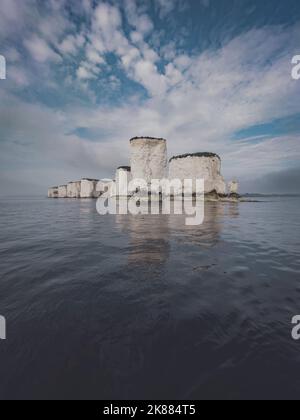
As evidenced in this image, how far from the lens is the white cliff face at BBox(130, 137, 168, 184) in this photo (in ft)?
153

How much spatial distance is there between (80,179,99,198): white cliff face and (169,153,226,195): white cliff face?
53.6 metres

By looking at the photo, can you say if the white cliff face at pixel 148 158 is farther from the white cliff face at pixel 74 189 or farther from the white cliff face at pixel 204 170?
the white cliff face at pixel 74 189

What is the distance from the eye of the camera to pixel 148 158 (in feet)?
155

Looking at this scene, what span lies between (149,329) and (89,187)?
95.4 meters

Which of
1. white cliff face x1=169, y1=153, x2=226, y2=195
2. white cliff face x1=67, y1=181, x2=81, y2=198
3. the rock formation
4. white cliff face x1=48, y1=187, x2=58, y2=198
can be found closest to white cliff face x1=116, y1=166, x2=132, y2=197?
the rock formation

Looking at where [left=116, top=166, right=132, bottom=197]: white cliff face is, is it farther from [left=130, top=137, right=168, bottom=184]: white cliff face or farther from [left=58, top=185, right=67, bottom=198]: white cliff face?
[left=58, top=185, right=67, bottom=198]: white cliff face

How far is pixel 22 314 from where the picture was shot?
3.29 metres

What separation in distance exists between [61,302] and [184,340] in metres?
2.41

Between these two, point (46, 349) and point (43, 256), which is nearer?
point (46, 349)

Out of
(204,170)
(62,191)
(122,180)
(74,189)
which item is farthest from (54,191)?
(204,170)

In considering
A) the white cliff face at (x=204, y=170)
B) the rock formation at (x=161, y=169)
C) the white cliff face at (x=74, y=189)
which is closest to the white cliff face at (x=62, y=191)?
the white cliff face at (x=74, y=189)

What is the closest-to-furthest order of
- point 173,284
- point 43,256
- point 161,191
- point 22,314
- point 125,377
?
1. point 125,377
2. point 22,314
3. point 173,284
4. point 43,256
5. point 161,191
